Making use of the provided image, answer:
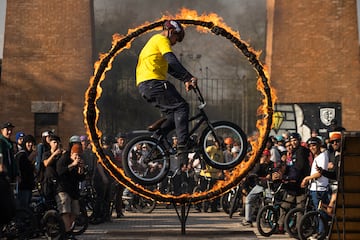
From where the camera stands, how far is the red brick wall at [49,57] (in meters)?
33.5

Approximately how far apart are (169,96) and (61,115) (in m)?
19.2

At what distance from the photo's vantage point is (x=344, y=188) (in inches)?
498

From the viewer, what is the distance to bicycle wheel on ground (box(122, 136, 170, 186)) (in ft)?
49.9

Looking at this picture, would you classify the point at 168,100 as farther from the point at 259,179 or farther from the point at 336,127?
the point at 259,179

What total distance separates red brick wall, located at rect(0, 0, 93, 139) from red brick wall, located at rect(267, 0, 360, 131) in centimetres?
628

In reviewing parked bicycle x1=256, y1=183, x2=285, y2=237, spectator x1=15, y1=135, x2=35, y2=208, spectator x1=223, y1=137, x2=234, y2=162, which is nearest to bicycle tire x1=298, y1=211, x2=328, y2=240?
parked bicycle x1=256, y1=183, x2=285, y2=237

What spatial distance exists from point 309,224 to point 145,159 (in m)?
3.91

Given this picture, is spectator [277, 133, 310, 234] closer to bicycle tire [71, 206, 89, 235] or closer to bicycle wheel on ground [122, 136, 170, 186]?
bicycle tire [71, 206, 89, 235]

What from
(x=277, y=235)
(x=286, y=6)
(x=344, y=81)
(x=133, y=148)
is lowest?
(x=277, y=235)

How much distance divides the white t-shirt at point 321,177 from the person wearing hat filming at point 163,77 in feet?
11.6

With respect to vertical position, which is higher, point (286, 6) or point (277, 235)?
point (286, 6)

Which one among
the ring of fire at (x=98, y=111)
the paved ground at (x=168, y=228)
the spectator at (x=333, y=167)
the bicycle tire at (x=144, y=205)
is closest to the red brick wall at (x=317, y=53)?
the paved ground at (x=168, y=228)

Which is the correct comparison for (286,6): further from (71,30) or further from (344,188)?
(344,188)

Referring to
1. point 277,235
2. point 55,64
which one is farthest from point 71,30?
point 277,235
